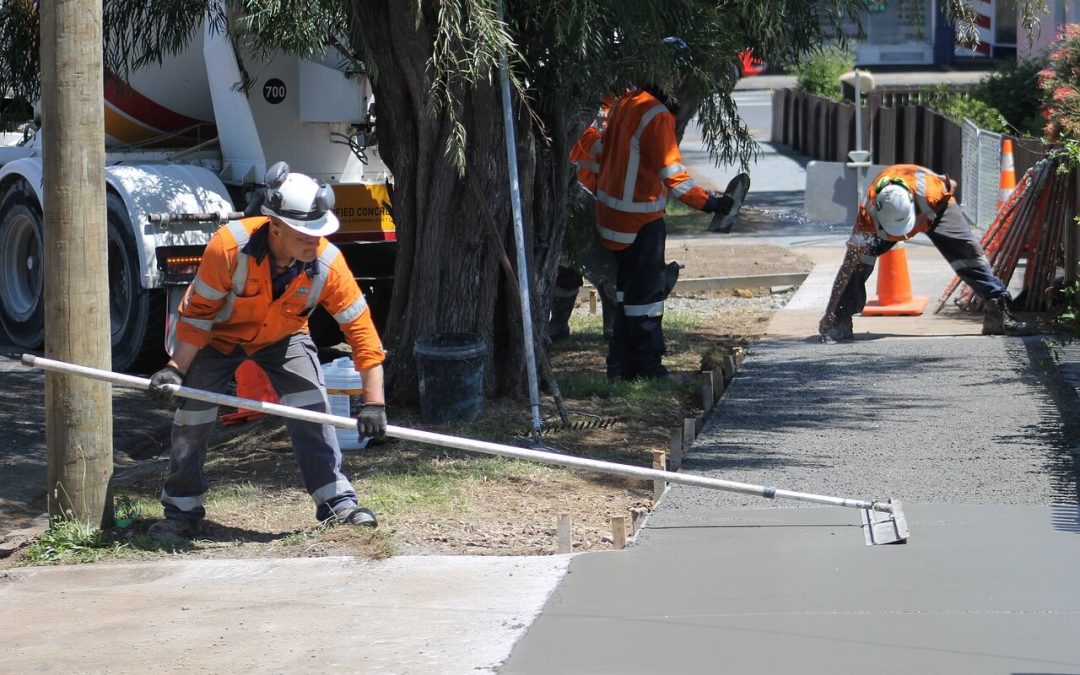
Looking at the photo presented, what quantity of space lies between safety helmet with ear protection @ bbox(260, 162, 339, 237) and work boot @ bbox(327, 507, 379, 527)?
115 cm

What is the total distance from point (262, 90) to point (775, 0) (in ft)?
12.4

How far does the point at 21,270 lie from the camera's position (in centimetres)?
1113

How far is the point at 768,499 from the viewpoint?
6.01 metres

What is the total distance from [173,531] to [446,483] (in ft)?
4.21

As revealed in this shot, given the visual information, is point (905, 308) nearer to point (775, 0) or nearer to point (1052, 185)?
point (1052, 185)

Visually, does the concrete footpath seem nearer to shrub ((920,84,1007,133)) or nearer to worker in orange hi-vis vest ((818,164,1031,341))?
worker in orange hi-vis vest ((818,164,1031,341))

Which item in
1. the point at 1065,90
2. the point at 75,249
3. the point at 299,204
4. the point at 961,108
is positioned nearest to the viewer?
the point at 299,204

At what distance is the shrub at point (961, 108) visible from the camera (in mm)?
17656

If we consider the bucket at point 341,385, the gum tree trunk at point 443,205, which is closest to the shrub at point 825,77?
the gum tree trunk at point 443,205

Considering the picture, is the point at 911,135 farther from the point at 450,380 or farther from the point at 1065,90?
the point at 450,380

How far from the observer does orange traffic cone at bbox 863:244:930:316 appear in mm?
10734

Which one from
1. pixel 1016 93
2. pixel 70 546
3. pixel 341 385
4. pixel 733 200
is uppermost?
pixel 1016 93

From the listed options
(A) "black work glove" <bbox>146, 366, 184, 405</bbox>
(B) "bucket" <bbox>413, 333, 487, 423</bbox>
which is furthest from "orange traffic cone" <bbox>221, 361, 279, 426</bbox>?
(A) "black work glove" <bbox>146, 366, 184, 405</bbox>

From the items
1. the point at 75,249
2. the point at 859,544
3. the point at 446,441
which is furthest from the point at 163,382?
the point at 859,544
